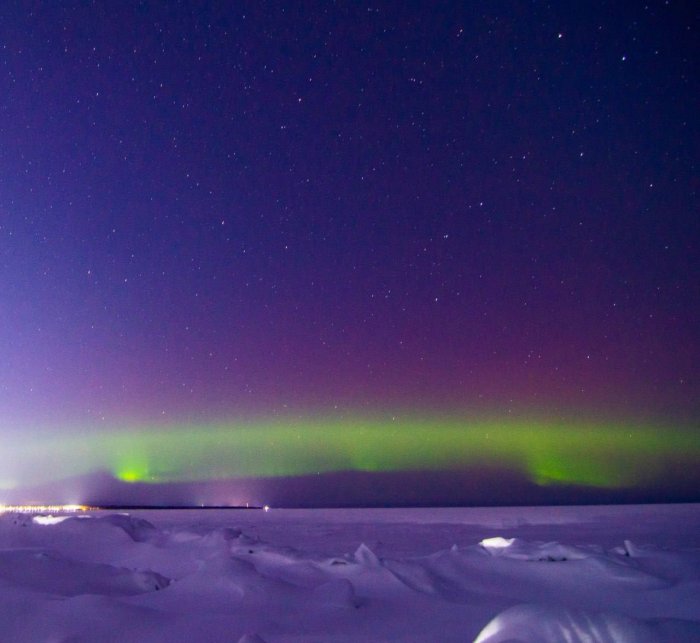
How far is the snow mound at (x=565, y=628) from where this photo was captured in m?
3.94

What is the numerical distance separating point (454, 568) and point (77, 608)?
18.7 ft

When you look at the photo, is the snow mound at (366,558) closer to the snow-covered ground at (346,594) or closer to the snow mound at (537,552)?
the snow-covered ground at (346,594)

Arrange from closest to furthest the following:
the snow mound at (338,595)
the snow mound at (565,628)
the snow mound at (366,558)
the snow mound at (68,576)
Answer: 1. the snow mound at (565,628)
2. the snow mound at (338,595)
3. the snow mound at (68,576)
4. the snow mound at (366,558)

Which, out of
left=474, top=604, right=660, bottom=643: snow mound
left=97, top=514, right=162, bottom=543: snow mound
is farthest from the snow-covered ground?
left=97, top=514, right=162, bottom=543: snow mound

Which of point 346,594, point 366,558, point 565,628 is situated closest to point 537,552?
point 366,558

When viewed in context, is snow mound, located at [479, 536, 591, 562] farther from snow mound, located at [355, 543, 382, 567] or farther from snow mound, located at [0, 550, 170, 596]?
snow mound, located at [0, 550, 170, 596]

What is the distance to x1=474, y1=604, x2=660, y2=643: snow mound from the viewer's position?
394 cm

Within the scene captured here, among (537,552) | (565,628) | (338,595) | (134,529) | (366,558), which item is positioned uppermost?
(565,628)

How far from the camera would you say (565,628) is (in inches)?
159

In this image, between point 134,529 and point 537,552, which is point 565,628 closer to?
point 537,552

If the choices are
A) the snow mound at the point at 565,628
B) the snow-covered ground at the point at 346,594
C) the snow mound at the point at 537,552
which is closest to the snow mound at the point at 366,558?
the snow-covered ground at the point at 346,594

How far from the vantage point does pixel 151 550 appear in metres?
13.0

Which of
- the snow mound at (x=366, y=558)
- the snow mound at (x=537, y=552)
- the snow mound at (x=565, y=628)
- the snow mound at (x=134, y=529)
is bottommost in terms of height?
the snow mound at (x=134, y=529)

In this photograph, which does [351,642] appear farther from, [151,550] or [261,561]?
[151,550]
